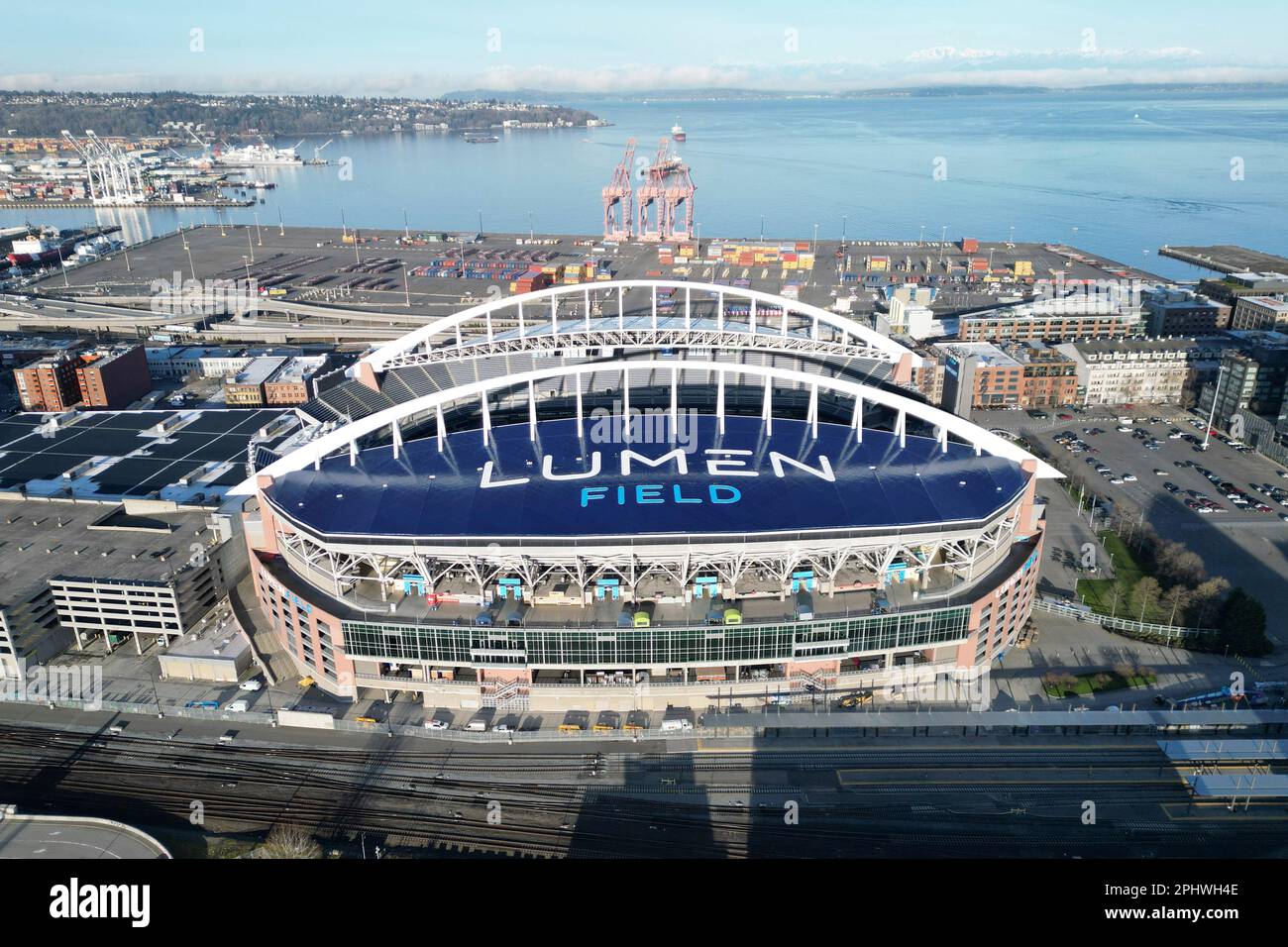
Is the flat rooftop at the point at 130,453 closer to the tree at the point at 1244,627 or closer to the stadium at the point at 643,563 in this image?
the stadium at the point at 643,563

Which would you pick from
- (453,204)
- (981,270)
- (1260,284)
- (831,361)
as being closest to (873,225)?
(981,270)

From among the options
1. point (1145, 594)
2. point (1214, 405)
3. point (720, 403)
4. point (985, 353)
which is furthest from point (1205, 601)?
point (985, 353)

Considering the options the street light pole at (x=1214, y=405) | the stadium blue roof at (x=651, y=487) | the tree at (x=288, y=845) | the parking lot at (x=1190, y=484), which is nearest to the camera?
the tree at (x=288, y=845)

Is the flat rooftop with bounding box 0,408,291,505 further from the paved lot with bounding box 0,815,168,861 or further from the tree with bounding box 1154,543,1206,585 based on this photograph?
the tree with bounding box 1154,543,1206,585

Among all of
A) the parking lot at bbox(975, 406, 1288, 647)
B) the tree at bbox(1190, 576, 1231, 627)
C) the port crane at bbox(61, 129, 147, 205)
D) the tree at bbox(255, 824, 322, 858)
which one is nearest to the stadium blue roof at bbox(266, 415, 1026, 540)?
the tree at bbox(1190, 576, 1231, 627)

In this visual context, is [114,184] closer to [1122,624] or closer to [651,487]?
[651,487]

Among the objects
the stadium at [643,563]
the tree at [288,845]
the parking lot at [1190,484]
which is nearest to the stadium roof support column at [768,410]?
the stadium at [643,563]
